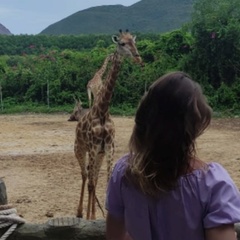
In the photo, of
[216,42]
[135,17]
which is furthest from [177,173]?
[135,17]

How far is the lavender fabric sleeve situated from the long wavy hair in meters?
0.07

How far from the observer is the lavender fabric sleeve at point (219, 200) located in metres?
1.31

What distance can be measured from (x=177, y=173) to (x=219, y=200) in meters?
0.12

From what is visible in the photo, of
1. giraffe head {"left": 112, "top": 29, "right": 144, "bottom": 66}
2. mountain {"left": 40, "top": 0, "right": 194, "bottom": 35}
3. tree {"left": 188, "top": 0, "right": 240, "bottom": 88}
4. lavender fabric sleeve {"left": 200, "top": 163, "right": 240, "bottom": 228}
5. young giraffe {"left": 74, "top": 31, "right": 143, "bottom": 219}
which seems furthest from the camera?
mountain {"left": 40, "top": 0, "right": 194, "bottom": 35}

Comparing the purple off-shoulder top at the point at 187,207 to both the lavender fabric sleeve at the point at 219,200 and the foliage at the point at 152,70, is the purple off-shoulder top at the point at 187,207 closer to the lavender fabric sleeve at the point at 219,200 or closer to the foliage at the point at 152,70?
the lavender fabric sleeve at the point at 219,200

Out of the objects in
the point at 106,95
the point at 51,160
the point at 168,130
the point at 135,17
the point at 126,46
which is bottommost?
the point at 51,160

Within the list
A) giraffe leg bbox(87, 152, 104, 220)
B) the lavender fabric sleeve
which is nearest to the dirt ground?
giraffe leg bbox(87, 152, 104, 220)

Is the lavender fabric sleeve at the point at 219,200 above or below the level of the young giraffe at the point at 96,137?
above

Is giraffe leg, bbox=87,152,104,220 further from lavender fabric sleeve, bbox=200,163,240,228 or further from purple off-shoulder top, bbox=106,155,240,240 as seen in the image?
lavender fabric sleeve, bbox=200,163,240,228

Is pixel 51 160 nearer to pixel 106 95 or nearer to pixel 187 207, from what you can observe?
pixel 106 95

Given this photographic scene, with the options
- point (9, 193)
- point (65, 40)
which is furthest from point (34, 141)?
point (65, 40)

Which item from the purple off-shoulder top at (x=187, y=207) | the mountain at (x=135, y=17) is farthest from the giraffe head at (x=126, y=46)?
the mountain at (x=135, y=17)

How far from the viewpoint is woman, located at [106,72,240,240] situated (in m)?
1.33

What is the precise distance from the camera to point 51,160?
8078 millimetres
